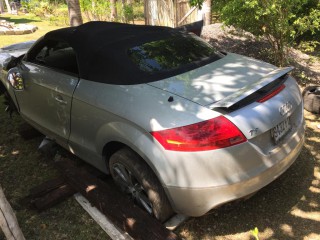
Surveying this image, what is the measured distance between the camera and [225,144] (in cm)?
244

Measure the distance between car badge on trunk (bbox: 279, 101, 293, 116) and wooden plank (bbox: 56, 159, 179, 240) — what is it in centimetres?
138

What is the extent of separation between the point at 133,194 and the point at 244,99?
1.41 metres

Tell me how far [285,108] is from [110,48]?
5.96 ft

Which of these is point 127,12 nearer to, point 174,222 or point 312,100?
point 312,100

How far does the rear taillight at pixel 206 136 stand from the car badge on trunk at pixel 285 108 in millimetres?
518

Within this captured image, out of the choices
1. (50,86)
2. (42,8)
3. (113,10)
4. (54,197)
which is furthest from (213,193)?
(42,8)

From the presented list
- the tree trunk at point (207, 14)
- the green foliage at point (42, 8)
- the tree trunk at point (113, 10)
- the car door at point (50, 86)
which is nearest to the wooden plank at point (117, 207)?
the car door at point (50, 86)

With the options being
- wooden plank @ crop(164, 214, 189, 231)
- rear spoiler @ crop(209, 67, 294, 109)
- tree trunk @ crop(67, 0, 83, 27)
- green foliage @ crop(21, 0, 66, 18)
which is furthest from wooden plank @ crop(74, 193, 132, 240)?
green foliage @ crop(21, 0, 66, 18)

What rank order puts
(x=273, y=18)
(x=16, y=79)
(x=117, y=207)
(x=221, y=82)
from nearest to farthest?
(x=221, y=82), (x=117, y=207), (x=16, y=79), (x=273, y=18)

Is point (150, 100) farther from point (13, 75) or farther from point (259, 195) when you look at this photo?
point (13, 75)

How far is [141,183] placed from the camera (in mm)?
2852

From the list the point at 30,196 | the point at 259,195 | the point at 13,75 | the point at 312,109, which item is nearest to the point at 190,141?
the point at 259,195

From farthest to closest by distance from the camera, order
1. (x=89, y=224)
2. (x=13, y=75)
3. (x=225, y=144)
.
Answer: (x=13, y=75) → (x=89, y=224) → (x=225, y=144)

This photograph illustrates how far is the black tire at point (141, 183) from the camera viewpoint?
110 inches
